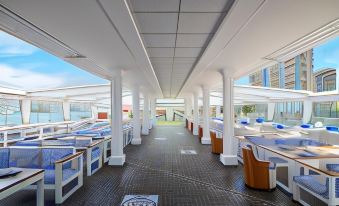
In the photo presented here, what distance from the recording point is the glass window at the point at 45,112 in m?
12.2

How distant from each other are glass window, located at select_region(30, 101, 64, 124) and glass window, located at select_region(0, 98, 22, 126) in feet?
2.11

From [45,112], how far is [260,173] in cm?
1337

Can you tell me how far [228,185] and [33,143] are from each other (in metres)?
4.11

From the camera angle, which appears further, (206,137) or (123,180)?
(206,137)

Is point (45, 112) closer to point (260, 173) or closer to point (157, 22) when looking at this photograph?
point (157, 22)

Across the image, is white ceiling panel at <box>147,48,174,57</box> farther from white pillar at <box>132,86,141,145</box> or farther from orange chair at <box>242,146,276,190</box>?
white pillar at <box>132,86,141,145</box>

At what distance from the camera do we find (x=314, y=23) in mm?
2961

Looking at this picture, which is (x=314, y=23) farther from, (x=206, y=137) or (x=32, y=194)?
(x=206, y=137)

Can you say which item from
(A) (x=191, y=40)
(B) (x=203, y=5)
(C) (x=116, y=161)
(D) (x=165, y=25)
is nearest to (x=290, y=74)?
(C) (x=116, y=161)

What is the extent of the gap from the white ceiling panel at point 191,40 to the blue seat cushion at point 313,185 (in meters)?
2.71

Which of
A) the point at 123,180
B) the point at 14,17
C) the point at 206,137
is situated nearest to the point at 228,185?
the point at 123,180

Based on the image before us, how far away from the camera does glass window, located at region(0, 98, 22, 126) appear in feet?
34.2

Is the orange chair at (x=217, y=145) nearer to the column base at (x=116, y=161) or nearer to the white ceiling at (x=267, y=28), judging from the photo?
the column base at (x=116, y=161)

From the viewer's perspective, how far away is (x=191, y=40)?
3.96 metres
